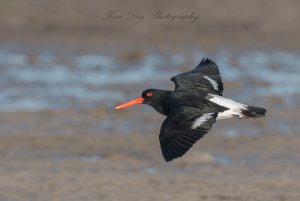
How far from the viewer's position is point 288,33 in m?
23.1

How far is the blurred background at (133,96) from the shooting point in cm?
1180

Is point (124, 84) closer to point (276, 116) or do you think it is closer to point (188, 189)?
point (276, 116)

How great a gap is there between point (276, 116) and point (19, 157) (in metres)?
4.94

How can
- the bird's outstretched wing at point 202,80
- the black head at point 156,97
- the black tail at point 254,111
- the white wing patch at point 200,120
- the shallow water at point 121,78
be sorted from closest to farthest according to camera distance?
the white wing patch at point 200,120
the black tail at point 254,111
the black head at point 156,97
the bird's outstretched wing at point 202,80
the shallow water at point 121,78

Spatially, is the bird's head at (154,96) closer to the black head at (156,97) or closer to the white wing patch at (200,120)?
the black head at (156,97)

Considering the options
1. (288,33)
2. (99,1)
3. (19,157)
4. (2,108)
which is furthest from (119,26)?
(19,157)

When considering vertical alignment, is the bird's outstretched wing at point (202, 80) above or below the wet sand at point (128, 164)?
above

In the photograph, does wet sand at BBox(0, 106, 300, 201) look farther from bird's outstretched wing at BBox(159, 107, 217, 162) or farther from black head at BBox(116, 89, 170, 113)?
bird's outstretched wing at BBox(159, 107, 217, 162)

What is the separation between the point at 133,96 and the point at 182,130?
765cm

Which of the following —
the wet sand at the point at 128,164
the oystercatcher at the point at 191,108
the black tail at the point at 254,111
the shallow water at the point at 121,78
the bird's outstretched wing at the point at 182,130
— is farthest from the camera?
the shallow water at the point at 121,78

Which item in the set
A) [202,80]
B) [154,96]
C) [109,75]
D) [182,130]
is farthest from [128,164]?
[109,75]

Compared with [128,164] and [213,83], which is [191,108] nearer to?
[213,83]

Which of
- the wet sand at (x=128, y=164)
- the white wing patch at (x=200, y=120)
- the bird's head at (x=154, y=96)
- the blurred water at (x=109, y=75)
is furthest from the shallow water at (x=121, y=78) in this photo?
the white wing patch at (x=200, y=120)

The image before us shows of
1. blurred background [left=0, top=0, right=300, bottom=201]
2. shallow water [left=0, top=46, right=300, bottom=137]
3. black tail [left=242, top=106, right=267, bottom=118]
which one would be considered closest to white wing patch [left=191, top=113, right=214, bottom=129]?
black tail [left=242, top=106, right=267, bottom=118]
